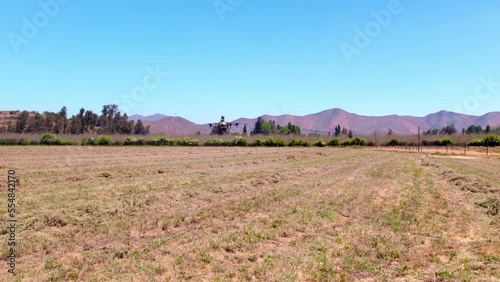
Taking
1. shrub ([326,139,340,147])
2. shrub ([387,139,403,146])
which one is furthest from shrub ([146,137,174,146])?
shrub ([387,139,403,146])

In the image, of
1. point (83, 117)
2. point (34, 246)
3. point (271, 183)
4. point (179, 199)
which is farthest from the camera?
point (83, 117)

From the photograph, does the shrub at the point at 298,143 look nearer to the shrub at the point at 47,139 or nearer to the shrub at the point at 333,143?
the shrub at the point at 333,143

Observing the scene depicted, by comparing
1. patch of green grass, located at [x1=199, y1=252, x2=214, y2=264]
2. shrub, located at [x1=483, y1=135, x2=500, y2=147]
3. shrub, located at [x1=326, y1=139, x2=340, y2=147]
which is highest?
shrub, located at [x1=483, y1=135, x2=500, y2=147]

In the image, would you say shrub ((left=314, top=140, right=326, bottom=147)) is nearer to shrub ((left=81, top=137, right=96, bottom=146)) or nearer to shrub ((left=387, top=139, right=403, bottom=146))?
shrub ((left=387, top=139, right=403, bottom=146))

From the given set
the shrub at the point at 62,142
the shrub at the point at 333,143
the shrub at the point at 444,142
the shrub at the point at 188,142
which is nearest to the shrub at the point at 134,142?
the shrub at the point at 188,142

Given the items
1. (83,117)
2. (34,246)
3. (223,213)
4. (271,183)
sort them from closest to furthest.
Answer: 1. (34,246)
2. (223,213)
3. (271,183)
4. (83,117)

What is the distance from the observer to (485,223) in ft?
33.2

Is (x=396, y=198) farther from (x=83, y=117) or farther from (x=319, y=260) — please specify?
(x=83, y=117)

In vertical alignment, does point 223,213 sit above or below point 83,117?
below

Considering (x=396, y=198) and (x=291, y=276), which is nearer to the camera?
(x=291, y=276)

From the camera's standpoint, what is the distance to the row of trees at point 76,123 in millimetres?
108500

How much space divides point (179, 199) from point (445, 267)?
907 cm

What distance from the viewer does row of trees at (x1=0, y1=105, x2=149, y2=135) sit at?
108 meters

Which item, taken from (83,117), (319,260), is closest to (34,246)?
(319,260)
